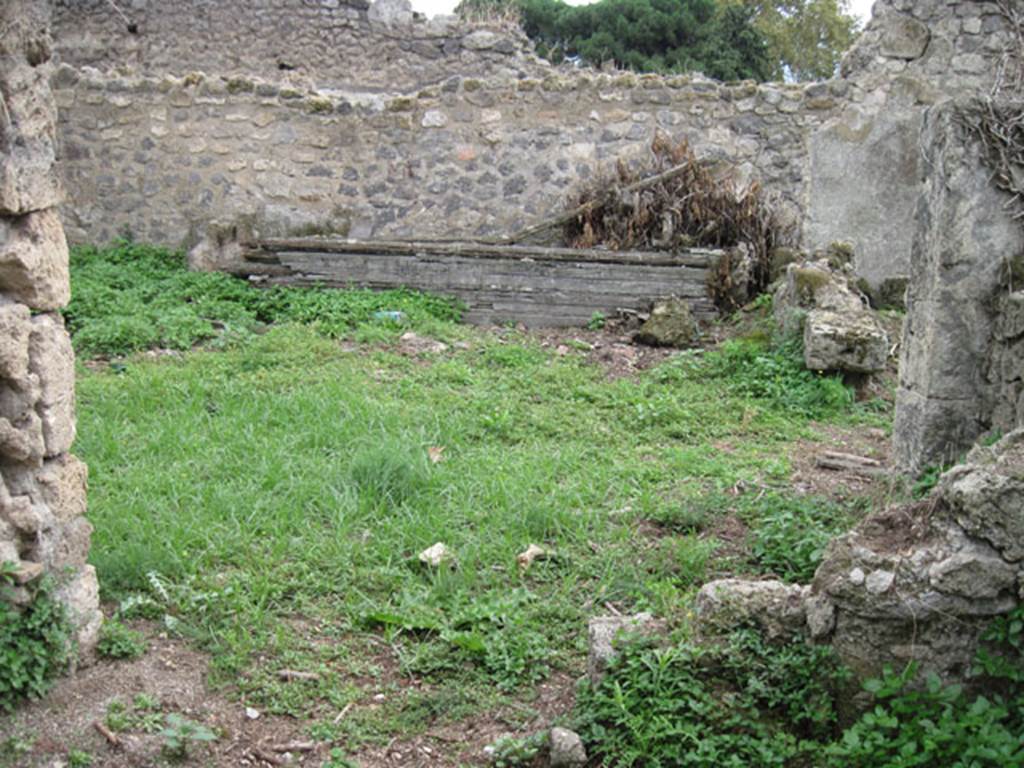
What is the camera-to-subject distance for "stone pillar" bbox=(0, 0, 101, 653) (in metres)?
3.21

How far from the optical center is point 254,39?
14.8 meters

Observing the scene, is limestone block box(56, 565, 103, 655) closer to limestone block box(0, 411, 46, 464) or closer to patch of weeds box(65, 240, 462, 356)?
limestone block box(0, 411, 46, 464)

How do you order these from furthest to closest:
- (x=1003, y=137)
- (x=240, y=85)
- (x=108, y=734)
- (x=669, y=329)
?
(x=240, y=85), (x=669, y=329), (x=1003, y=137), (x=108, y=734)

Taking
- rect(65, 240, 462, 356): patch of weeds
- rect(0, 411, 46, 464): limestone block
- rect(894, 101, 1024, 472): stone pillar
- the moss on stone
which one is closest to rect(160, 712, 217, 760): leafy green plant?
rect(0, 411, 46, 464): limestone block

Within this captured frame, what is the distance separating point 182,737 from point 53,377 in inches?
49.1

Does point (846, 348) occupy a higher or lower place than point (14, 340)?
lower

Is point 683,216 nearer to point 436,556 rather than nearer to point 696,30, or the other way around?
point 436,556

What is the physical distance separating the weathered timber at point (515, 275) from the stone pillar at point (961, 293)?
443 centimetres

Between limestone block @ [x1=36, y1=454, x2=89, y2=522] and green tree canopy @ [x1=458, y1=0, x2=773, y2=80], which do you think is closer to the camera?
limestone block @ [x1=36, y1=454, x2=89, y2=522]

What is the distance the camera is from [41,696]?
10.7ft

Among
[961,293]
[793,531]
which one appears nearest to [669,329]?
[961,293]

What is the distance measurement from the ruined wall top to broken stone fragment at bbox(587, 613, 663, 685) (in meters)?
12.1

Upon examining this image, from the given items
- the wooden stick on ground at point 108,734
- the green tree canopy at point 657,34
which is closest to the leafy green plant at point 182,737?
the wooden stick on ground at point 108,734

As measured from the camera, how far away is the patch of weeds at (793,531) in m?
4.39
